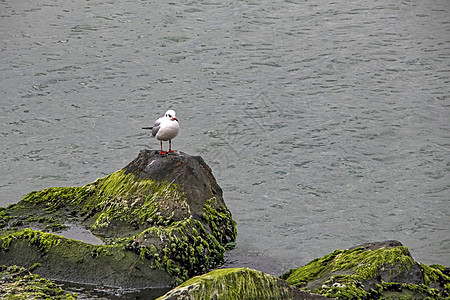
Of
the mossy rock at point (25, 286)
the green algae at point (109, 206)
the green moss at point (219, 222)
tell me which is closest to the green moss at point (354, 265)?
the green moss at point (219, 222)

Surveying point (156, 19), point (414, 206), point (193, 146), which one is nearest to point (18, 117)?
point (193, 146)

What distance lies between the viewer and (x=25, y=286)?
296 inches

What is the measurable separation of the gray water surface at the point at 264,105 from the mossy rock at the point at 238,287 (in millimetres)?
3259

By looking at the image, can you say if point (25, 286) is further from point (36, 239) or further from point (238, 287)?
point (238, 287)

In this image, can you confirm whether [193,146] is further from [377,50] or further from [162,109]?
[377,50]

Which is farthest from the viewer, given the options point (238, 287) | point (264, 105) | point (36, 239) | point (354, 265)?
point (264, 105)

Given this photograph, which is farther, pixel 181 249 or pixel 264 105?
pixel 264 105

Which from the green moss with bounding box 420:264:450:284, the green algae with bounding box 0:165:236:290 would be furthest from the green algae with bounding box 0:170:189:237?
the green moss with bounding box 420:264:450:284

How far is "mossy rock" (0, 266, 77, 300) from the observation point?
23.7ft

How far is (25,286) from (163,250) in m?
1.79

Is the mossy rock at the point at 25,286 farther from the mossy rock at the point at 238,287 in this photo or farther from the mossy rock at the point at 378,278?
the mossy rock at the point at 378,278

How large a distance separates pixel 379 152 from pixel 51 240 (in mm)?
8325

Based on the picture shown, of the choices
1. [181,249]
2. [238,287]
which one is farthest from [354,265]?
[181,249]

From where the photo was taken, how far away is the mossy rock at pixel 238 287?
616 cm
